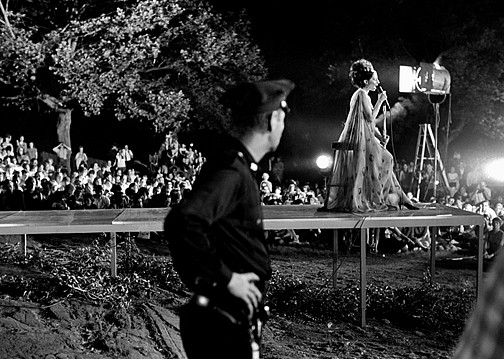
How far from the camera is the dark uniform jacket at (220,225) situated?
112 inches

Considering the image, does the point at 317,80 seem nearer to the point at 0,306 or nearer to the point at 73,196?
the point at 73,196

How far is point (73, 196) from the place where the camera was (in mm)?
14250

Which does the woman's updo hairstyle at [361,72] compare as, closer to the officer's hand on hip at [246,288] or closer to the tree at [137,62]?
the officer's hand on hip at [246,288]

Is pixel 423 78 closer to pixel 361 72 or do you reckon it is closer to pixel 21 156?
pixel 361 72

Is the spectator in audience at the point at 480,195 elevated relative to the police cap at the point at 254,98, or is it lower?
lower

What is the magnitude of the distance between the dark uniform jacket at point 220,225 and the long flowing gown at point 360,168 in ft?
18.5

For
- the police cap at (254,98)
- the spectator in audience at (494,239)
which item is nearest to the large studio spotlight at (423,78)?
the spectator in audience at (494,239)

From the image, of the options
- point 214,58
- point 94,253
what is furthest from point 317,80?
point 94,253

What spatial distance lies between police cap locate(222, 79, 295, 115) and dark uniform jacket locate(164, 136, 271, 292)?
167 mm

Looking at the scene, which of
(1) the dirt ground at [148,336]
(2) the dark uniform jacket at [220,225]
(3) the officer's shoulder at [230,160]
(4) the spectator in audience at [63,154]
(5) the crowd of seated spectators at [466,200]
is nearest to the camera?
(2) the dark uniform jacket at [220,225]

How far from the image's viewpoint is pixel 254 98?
3.17m

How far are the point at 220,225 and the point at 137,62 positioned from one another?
19752mm

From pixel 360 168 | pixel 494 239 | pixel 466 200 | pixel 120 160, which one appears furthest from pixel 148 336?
pixel 120 160

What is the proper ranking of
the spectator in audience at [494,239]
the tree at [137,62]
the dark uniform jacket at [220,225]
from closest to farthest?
the dark uniform jacket at [220,225] → the spectator in audience at [494,239] → the tree at [137,62]
